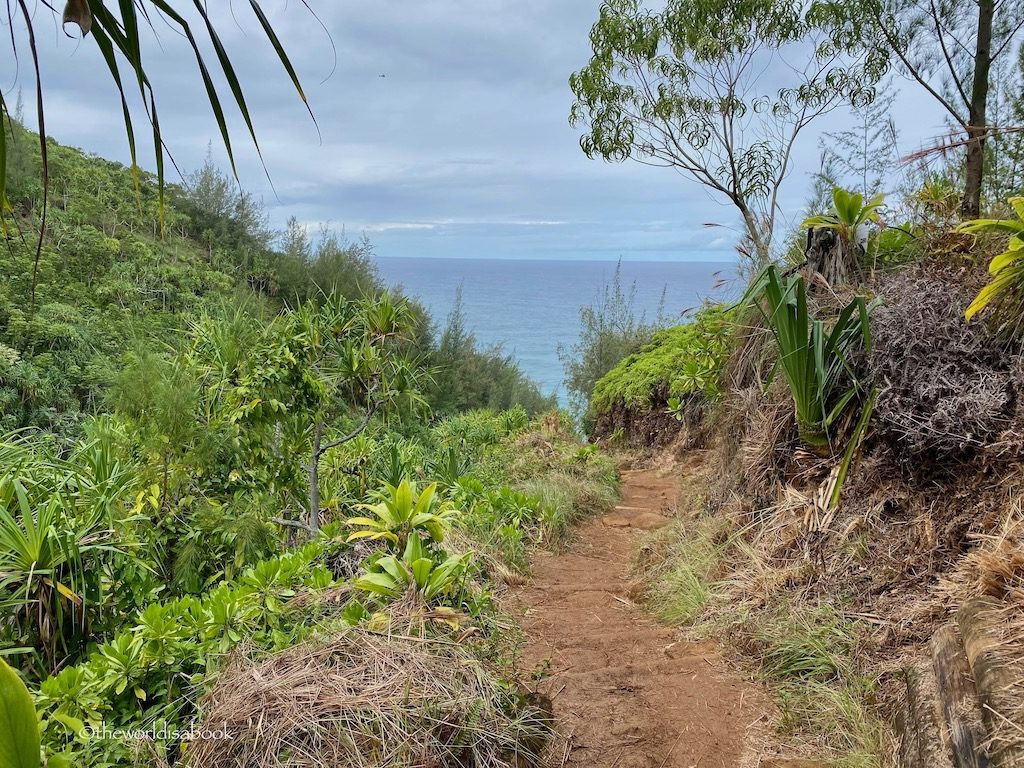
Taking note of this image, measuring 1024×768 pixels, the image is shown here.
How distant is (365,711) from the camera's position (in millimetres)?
1845

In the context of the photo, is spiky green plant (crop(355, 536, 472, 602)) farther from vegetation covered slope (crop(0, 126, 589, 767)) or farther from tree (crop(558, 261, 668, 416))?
tree (crop(558, 261, 668, 416))

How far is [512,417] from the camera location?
11.4m

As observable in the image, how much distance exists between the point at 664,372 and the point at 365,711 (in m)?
8.27

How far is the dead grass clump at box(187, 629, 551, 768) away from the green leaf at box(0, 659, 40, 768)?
65 centimetres

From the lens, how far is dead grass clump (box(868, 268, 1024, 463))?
2.83m

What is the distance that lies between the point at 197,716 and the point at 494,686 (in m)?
1.01

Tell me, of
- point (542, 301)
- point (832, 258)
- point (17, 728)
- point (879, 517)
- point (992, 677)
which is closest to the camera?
point (17, 728)

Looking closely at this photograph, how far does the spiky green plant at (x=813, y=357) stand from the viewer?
10.9 ft

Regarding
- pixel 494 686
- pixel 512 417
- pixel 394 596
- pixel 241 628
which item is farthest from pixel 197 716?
pixel 512 417

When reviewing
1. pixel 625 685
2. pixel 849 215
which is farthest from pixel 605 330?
pixel 625 685

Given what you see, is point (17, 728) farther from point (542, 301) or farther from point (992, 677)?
point (542, 301)

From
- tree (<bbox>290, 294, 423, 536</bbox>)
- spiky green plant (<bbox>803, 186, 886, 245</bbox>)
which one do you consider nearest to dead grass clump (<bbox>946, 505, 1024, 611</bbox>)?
spiky green plant (<bbox>803, 186, 886, 245</bbox>)

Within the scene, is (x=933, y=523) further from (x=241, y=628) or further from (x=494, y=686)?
(x=241, y=628)

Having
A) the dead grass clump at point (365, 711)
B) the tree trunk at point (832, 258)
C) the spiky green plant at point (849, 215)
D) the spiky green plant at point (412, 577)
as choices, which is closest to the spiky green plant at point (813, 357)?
the tree trunk at point (832, 258)
